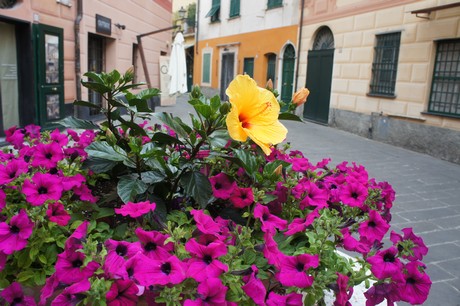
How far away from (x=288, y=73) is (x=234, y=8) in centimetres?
541

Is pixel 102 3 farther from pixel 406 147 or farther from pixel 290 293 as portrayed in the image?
pixel 290 293

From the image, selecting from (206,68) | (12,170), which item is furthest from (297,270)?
(206,68)

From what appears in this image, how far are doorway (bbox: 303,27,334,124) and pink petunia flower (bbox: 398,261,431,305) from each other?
11353mm

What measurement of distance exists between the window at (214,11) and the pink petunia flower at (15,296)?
19.9 m

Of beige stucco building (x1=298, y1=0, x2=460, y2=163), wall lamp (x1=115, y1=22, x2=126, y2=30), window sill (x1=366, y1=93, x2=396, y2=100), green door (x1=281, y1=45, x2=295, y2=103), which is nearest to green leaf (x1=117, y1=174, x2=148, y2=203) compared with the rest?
beige stucco building (x1=298, y1=0, x2=460, y2=163)

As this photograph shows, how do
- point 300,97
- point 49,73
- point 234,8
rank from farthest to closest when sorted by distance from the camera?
1. point 234,8
2. point 49,73
3. point 300,97

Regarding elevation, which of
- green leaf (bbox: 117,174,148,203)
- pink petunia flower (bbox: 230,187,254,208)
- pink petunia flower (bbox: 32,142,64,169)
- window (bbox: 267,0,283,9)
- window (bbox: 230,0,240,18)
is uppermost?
window (bbox: 230,0,240,18)

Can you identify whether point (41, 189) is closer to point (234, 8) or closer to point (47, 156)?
point (47, 156)

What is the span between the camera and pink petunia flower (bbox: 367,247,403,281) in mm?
1110

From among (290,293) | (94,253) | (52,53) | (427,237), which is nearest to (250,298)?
(290,293)

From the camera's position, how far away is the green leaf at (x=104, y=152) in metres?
1.25

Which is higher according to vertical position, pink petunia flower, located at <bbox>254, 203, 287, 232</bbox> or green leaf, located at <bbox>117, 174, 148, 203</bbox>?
green leaf, located at <bbox>117, 174, 148, 203</bbox>

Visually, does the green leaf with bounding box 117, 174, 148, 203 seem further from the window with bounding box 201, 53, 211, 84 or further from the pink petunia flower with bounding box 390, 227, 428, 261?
the window with bounding box 201, 53, 211, 84

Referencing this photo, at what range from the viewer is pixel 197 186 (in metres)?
1.29
